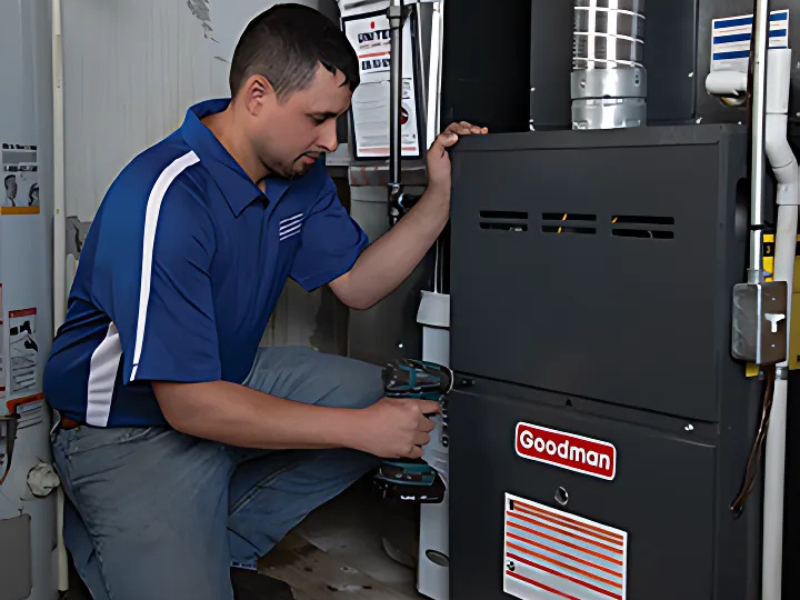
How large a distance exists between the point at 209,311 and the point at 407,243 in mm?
397

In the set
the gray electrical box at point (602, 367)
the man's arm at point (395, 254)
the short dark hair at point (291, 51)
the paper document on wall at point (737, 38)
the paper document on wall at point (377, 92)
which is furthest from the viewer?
the paper document on wall at point (377, 92)

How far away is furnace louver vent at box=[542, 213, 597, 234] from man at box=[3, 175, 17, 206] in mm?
906

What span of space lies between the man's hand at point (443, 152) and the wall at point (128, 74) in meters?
0.70

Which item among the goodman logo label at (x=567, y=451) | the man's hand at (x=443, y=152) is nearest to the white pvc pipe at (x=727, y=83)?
the man's hand at (x=443, y=152)

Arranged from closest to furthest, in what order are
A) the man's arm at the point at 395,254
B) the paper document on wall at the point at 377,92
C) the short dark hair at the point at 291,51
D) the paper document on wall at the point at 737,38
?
the paper document on wall at the point at 737,38, the short dark hair at the point at 291,51, the man's arm at the point at 395,254, the paper document on wall at the point at 377,92

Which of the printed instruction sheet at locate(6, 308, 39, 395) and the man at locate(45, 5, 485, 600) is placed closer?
the man at locate(45, 5, 485, 600)

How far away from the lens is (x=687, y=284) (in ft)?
4.01

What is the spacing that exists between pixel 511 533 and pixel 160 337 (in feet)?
2.00

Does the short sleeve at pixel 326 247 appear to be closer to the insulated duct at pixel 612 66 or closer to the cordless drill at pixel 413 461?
the cordless drill at pixel 413 461

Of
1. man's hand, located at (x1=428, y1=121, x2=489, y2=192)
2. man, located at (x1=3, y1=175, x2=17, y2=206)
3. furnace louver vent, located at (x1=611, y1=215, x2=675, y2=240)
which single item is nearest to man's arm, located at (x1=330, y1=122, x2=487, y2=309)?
man's hand, located at (x1=428, y1=121, x2=489, y2=192)

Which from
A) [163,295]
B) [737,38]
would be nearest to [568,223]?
[737,38]

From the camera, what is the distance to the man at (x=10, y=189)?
1.63 m

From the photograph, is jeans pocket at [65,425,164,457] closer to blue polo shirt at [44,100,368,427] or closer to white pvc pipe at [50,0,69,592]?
blue polo shirt at [44,100,368,427]

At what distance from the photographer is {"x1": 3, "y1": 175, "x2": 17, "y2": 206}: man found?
163cm
